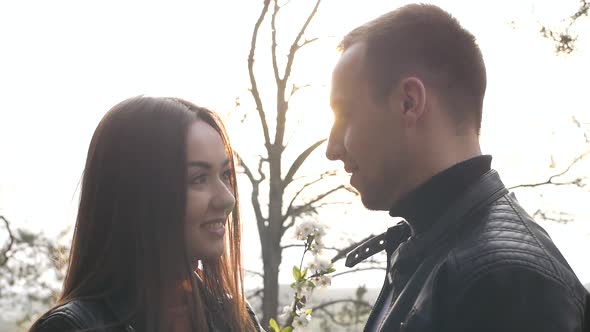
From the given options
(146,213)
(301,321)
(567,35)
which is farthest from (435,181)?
(567,35)

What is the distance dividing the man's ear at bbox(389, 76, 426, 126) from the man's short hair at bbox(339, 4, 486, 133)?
3 cm

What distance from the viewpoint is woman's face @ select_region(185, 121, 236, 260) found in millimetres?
2318

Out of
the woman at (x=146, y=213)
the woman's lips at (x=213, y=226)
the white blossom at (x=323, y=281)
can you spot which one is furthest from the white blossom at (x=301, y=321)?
the woman's lips at (x=213, y=226)

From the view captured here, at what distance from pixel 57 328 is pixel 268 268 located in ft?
23.5

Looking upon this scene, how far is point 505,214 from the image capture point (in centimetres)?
163

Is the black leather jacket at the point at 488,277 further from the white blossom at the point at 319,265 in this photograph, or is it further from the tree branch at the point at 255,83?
the tree branch at the point at 255,83

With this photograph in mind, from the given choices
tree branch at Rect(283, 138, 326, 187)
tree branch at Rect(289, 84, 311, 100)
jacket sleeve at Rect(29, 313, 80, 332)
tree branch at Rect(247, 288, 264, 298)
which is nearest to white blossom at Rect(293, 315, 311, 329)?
jacket sleeve at Rect(29, 313, 80, 332)

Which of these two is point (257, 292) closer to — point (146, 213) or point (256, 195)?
point (256, 195)

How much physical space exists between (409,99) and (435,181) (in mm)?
220

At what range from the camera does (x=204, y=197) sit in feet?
7.63

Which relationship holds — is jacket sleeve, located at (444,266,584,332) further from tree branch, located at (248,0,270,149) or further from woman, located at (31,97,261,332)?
tree branch, located at (248,0,270,149)

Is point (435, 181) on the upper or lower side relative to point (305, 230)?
upper

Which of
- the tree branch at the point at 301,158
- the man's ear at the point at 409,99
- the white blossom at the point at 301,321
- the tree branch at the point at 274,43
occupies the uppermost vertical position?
the tree branch at the point at 274,43

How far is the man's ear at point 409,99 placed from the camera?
1.79m
